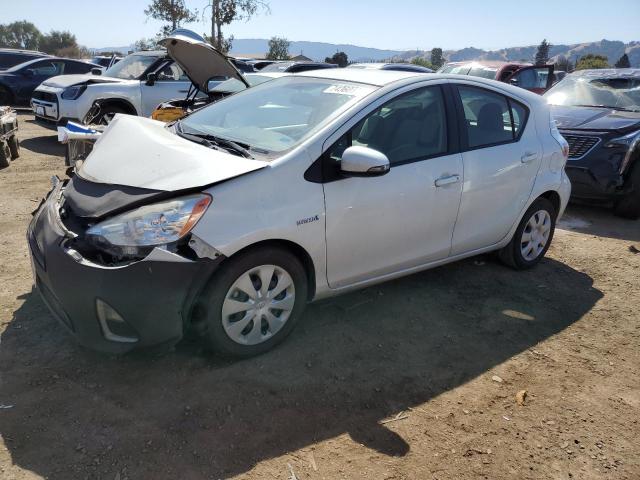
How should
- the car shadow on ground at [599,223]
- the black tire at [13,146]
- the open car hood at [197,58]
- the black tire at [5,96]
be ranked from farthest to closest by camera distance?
the black tire at [5,96]
the black tire at [13,146]
the car shadow on ground at [599,223]
the open car hood at [197,58]

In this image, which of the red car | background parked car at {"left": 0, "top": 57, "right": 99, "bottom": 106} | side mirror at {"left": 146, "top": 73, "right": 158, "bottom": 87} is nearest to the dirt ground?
side mirror at {"left": 146, "top": 73, "right": 158, "bottom": 87}

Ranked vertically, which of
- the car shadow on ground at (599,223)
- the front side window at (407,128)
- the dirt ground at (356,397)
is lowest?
the dirt ground at (356,397)

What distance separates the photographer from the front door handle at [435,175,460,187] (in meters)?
3.62

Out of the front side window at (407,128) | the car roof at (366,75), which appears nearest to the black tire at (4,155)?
the car roof at (366,75)

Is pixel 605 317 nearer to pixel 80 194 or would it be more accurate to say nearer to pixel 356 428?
pixel 356 428

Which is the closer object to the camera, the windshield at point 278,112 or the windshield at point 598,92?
the windshield at point 278,112

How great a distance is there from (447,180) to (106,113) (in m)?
7.43

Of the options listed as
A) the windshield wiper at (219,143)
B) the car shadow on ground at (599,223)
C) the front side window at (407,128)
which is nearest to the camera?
the windshield wiper at (219,143)

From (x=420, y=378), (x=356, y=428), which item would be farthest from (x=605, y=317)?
(x=356, y=428)

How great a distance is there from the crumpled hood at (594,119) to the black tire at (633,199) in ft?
1.74

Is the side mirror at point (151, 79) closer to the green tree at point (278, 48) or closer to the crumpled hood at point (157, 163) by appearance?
Result: the crumpled hood at point (157, 163)

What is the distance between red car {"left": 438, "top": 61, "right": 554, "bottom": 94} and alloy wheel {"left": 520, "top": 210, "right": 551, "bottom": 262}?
27.2ft

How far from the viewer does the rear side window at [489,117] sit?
12.9 feet

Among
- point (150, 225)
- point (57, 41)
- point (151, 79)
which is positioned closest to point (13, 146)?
point (151, 79)
